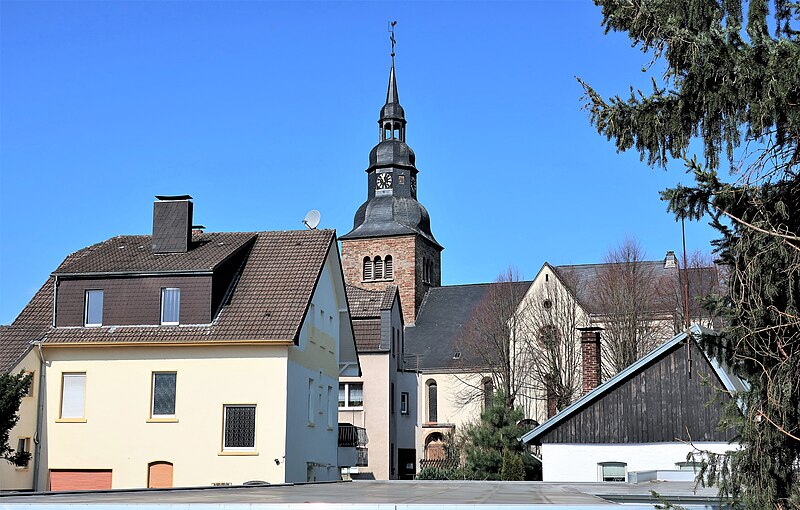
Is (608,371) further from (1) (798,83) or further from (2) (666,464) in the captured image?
(1) (798,83)

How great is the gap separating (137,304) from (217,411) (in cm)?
395

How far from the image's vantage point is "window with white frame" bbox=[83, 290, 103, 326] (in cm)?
2852

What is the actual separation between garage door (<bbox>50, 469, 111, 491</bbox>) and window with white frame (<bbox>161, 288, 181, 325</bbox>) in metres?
4.32

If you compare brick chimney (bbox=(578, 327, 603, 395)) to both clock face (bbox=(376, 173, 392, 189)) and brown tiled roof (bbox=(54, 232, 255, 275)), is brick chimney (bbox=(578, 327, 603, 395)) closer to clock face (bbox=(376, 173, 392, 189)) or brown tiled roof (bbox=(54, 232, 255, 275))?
brown tiled roof (bbox=(54, 232, 255, 275))

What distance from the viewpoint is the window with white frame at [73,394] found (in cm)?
2772

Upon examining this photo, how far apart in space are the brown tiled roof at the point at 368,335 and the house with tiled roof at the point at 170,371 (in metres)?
14.1

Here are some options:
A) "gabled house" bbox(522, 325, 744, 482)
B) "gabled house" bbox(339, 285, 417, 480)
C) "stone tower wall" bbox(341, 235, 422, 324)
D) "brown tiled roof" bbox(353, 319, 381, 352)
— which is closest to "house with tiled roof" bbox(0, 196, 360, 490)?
"gabled house" bbox(522, 325, 744, 482)

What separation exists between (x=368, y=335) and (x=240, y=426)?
17.7m

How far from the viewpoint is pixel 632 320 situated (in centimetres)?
5150

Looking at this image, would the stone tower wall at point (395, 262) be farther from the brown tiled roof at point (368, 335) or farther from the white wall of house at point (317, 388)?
the white wall of house at point (317, 388)

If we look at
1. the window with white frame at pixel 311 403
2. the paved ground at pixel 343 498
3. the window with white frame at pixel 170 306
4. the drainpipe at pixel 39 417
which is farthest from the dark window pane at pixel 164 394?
the paved ground at pixel 343 498

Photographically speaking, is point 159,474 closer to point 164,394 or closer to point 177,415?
point 177,415

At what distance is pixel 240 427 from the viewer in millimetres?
26766

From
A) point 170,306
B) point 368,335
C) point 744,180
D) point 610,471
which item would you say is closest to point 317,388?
point 170,306
